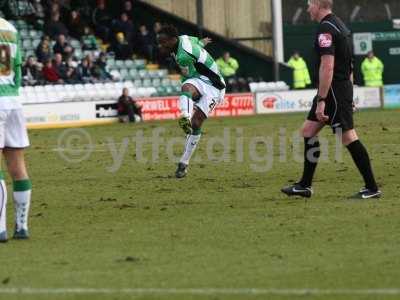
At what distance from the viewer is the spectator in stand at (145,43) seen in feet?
136

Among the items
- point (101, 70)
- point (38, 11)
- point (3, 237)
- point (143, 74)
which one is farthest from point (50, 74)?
point (3, 237)

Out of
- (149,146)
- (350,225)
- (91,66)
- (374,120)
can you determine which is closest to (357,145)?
(350,225)

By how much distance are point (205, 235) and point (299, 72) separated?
106ft

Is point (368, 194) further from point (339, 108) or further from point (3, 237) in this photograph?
point (3, 237)

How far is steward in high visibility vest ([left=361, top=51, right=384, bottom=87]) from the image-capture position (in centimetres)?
4338

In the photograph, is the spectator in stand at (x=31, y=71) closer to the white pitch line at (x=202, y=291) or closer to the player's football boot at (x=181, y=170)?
the player's football boot at (x=181, y=170)

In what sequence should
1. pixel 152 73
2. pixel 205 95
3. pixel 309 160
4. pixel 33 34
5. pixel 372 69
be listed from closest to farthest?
pixel 309 160
pixel 205 95
pixel 33 34
pixel 152 73
pixel 372 69

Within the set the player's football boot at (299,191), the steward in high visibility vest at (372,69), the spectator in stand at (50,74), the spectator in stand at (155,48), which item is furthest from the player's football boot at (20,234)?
the steward in high visibility vest at (372,69)

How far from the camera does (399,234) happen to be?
34.3 ft

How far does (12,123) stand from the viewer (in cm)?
1056

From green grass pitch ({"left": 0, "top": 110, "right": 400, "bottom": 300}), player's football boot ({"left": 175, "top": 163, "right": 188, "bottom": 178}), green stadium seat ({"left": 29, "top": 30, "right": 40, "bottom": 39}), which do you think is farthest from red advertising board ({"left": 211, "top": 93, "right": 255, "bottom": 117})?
player's football boot ({"left": 175, "top": 163, "right": 188, "bottom": 178})

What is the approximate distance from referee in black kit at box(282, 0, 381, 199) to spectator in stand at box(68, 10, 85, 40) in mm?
27273

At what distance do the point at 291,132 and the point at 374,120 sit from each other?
4906 millimetres

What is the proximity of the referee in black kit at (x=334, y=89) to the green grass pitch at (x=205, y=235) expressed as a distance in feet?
1.60
